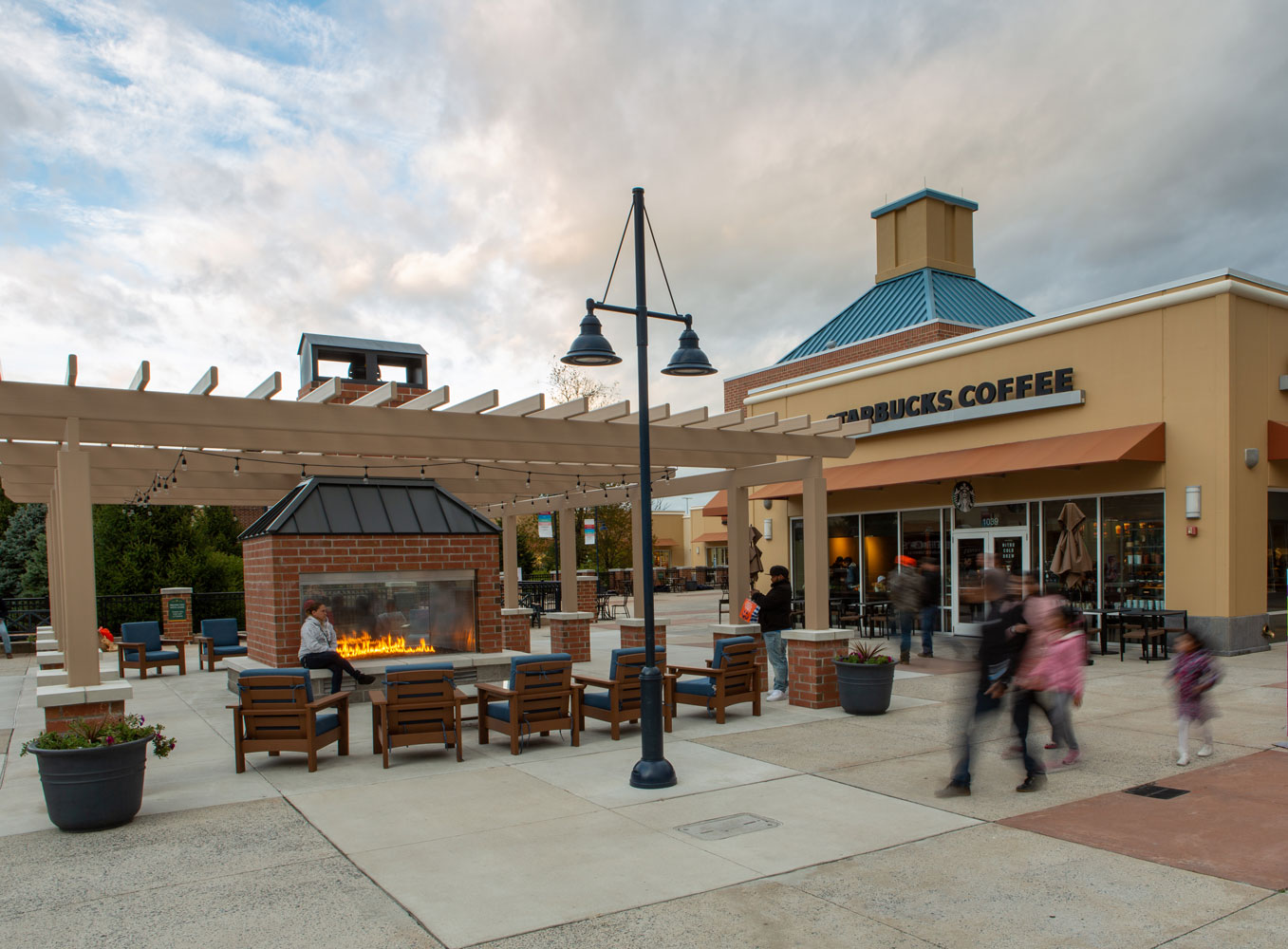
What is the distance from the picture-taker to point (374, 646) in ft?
41.3

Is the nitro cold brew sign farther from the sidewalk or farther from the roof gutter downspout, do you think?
the sidewalk

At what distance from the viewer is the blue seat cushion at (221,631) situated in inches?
669

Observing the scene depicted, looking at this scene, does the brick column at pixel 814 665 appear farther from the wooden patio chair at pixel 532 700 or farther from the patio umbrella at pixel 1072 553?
the patio umbrella at pixel 1072 553

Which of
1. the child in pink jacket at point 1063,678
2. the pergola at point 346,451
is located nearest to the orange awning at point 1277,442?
the pergola at point 346,451

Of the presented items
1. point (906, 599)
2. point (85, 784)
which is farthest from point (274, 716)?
point (906, 599)

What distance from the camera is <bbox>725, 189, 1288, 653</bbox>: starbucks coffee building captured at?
1427 centimetres

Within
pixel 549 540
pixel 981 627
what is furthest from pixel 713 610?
pixel 981 627

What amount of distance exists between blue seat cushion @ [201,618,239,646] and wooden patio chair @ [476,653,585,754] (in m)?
9.94

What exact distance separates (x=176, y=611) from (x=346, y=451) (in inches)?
530

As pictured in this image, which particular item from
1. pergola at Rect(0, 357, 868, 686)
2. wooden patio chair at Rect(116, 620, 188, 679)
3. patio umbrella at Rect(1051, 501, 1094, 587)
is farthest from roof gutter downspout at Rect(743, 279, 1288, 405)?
wooden patio chair at Rect(116, 620, 188, 679)

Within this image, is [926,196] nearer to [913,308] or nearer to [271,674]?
[913,308]

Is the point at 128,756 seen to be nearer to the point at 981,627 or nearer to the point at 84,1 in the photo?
the point at 981,627

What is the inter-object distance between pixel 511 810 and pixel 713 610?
22.7 metres

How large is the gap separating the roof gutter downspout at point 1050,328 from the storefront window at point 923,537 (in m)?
3.17
